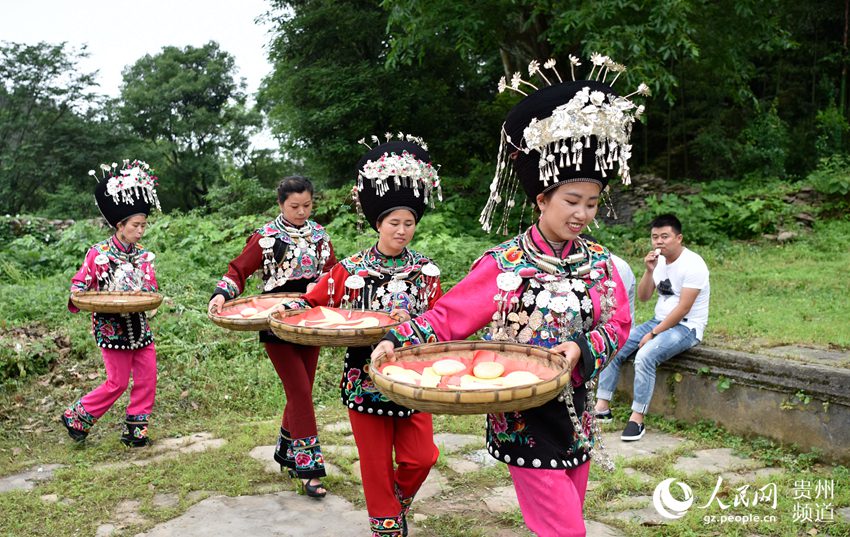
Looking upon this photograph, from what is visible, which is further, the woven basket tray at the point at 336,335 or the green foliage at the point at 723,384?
the green foliage at the point at 723,384

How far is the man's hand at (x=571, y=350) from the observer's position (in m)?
2.50

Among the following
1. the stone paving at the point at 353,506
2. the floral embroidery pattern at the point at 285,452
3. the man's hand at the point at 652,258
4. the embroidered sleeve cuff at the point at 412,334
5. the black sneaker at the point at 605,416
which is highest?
the man's hand at the point at 652,258

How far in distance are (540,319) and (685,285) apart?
9.50 ft

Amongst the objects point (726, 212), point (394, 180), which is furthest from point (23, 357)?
point (726, 212)

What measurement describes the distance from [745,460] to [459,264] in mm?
4185

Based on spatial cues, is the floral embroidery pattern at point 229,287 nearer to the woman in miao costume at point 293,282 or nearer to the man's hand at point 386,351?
the woman in miao costume at point 293,282

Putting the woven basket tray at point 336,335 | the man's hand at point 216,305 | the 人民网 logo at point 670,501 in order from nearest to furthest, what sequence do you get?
the woven basket tray at point 336,335 < the 人民网 logo at point 670,501 < the man's hand at point 216,305

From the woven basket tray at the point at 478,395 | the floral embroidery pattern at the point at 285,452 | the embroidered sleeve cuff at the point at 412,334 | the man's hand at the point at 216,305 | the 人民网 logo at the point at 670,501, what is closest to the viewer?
the woven basket tray at the point at 478,395

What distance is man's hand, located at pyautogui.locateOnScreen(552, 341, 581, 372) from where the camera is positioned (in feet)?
8.21

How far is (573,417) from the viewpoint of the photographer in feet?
8.64

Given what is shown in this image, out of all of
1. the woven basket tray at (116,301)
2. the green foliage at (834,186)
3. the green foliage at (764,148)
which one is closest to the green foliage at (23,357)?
the woven basket tray at (116,301)

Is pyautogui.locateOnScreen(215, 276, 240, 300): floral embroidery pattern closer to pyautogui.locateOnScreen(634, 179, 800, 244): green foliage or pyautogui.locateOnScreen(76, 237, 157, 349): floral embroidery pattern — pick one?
pyautogui.locateOnScreen(76, 237, 157, 349): floral embroidery pattern

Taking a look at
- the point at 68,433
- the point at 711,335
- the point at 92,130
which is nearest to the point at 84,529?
the point at 68,433

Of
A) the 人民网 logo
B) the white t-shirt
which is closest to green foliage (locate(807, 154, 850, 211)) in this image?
the white t-shirt
